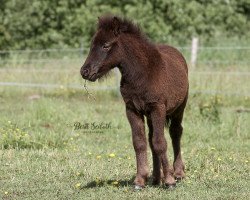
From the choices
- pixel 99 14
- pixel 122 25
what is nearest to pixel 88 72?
pixel 122 25

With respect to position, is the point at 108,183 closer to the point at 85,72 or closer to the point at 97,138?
the point at 85,72

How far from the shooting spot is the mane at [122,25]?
7.59 metres

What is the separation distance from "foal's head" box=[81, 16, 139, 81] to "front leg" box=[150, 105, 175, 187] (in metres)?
0.77

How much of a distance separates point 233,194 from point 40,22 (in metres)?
18.7

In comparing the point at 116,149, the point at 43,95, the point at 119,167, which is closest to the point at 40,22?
the point at 43,95

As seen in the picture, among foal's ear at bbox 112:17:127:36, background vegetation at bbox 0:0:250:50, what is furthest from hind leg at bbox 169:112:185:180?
background vegetation at bbox 0:0:250:50

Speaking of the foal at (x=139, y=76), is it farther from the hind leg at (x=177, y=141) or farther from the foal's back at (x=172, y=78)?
the hind leg at (x=177, y=141)

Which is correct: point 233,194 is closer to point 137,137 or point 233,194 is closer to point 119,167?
point 137,137

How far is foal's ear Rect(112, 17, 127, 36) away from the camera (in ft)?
24.9

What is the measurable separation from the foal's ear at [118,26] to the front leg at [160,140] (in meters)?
1.02

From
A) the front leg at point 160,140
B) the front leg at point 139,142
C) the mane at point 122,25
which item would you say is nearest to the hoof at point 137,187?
the front leg at point 139,142

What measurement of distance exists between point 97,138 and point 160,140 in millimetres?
4497

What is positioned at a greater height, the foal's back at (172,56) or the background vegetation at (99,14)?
the foal's back at (172,56)

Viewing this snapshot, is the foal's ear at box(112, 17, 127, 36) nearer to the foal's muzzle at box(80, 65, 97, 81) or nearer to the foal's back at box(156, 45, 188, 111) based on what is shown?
the foal's muzzle at box(80, 65, 97, 81)
